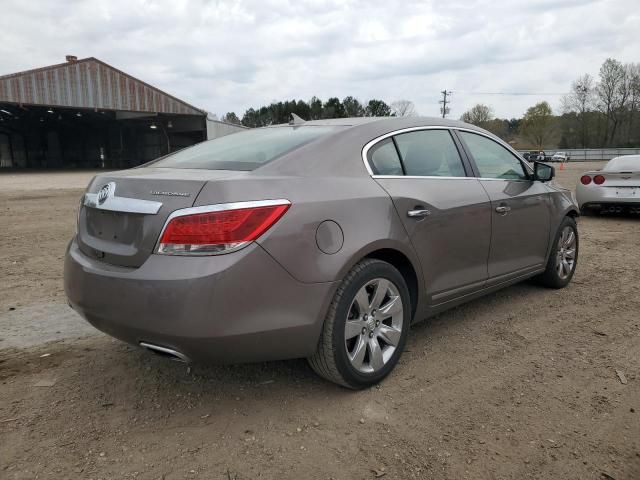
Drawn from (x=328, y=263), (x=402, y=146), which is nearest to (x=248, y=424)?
(x=328, y=263)

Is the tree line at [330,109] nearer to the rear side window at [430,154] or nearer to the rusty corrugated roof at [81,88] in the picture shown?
the rusty corrugated roof at [81,88]

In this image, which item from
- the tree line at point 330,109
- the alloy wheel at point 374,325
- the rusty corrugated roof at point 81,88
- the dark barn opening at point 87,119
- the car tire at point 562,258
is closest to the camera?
the alloy wheel at point 374,325

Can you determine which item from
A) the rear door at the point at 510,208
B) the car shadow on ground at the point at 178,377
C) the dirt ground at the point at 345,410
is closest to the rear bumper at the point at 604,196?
the rear door at the point at 510,208

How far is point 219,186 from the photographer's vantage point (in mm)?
2369

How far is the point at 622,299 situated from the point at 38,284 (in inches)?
219

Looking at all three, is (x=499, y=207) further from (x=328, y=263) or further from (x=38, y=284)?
(x=38, y=284)

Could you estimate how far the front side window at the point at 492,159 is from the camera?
12.7 ft

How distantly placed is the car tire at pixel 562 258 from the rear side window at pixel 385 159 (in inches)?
86.6

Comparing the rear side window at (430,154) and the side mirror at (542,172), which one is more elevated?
the rear side window at (430,154)

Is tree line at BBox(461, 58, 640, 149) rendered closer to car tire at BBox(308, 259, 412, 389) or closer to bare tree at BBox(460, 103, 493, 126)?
bare tree at BBox(460, 103, 493, 126)

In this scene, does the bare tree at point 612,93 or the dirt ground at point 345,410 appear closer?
the dirt ground at point 345,410

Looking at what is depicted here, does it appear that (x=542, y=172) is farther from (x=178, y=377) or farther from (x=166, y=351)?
(x=166, y=351)

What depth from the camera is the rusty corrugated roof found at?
31453 mm

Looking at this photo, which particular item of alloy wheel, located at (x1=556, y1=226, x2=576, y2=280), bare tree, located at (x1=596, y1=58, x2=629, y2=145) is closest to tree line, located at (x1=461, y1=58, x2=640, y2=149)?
bare tree, located at (x1=596, y1=58, x2=629, y2=145)
